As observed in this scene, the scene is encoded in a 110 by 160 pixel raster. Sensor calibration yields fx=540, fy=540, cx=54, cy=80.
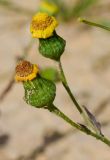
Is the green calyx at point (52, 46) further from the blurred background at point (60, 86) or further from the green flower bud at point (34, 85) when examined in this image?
the blurred background at point (60, 86)

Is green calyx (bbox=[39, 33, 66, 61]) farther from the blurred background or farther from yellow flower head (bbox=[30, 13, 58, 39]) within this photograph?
the blurred background

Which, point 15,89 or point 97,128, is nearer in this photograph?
point 97,128

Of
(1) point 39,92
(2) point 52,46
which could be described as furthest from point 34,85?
(2) point 52,46

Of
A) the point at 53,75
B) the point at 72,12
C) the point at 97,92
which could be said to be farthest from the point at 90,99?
the point at 72,12

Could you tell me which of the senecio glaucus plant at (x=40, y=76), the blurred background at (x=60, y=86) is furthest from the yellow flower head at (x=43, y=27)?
the blurred background at (x=60, y=86)

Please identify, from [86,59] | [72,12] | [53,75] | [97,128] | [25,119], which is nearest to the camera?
[97,128]

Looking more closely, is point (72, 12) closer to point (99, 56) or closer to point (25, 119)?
point (99, 56)

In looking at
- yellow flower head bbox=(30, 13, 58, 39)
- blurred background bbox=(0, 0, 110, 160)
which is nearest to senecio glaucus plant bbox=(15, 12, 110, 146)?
yellow flower head bbox=(30, 13, 58, 39)
